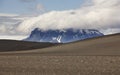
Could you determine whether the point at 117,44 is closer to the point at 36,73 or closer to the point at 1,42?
the point at 36,73

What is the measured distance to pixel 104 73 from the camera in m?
28.1

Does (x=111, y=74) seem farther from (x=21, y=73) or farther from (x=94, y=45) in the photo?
(x=94, y=45)

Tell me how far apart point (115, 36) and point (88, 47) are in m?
18.4

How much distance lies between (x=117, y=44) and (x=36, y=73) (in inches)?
2443

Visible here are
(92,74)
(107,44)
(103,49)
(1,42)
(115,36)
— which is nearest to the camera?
(92,74)

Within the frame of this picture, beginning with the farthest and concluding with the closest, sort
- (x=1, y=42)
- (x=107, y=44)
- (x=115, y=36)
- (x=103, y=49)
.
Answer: (x=1, y=42) < (x=115, y=36) < (x=107, y=44) < (x=103, y=49)

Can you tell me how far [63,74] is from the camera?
90.9ft

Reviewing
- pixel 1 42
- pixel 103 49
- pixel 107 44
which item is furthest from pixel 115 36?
pixel 1 42

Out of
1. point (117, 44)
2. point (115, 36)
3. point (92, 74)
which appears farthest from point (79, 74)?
point (115, 36)

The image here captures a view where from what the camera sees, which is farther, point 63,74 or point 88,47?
point 88,47

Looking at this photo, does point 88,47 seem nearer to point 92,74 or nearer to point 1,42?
point 92,74

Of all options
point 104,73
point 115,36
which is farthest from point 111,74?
point 115,36

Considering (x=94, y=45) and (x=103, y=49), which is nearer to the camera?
(x=103, y=49)

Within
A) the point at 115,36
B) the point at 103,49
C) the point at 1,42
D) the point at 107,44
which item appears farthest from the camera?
the point at 1,42
